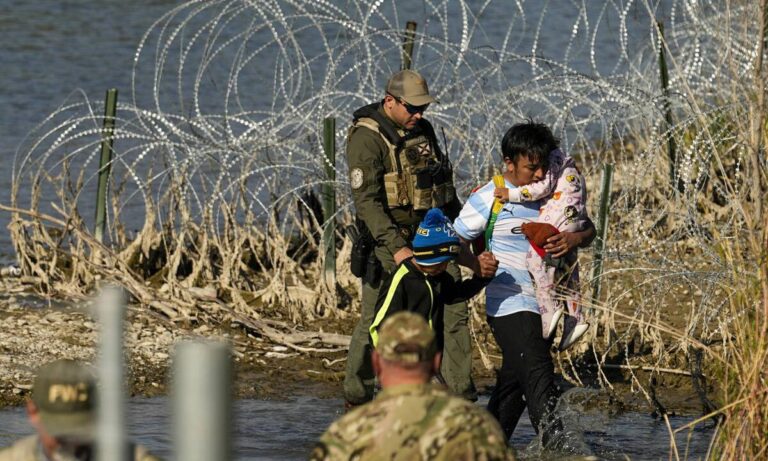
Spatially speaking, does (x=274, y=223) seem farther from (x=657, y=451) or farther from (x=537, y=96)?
(x=657, y=451)

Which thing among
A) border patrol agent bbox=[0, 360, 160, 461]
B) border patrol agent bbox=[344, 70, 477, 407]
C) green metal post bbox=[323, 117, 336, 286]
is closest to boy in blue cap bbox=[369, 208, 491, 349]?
border patrol agent bbox=[344, 70, 477, 407]

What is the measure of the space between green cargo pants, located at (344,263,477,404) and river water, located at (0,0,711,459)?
0.38 m

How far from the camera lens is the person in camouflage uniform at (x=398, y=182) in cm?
650

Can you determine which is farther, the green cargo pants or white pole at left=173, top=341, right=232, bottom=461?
the green cargo pants

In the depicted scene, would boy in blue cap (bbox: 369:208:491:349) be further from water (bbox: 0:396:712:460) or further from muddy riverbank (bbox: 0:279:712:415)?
muddy riverbank (bbox: 0:279:712:415)

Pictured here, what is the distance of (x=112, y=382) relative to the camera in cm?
267

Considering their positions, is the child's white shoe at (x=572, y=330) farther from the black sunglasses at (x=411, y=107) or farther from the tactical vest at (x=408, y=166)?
the black sunglasses at (x=411, y=107)

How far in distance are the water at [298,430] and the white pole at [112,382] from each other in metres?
3.99

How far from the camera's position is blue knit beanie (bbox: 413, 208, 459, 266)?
6.04m

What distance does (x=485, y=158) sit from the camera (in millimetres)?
8375

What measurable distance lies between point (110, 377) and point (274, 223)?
6440mm

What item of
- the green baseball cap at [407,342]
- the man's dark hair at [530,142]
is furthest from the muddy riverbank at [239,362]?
the green baseball cap at [407,342]

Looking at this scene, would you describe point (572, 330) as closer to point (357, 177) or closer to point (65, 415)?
point (357, 177)

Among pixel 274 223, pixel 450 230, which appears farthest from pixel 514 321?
pixel 274 223
